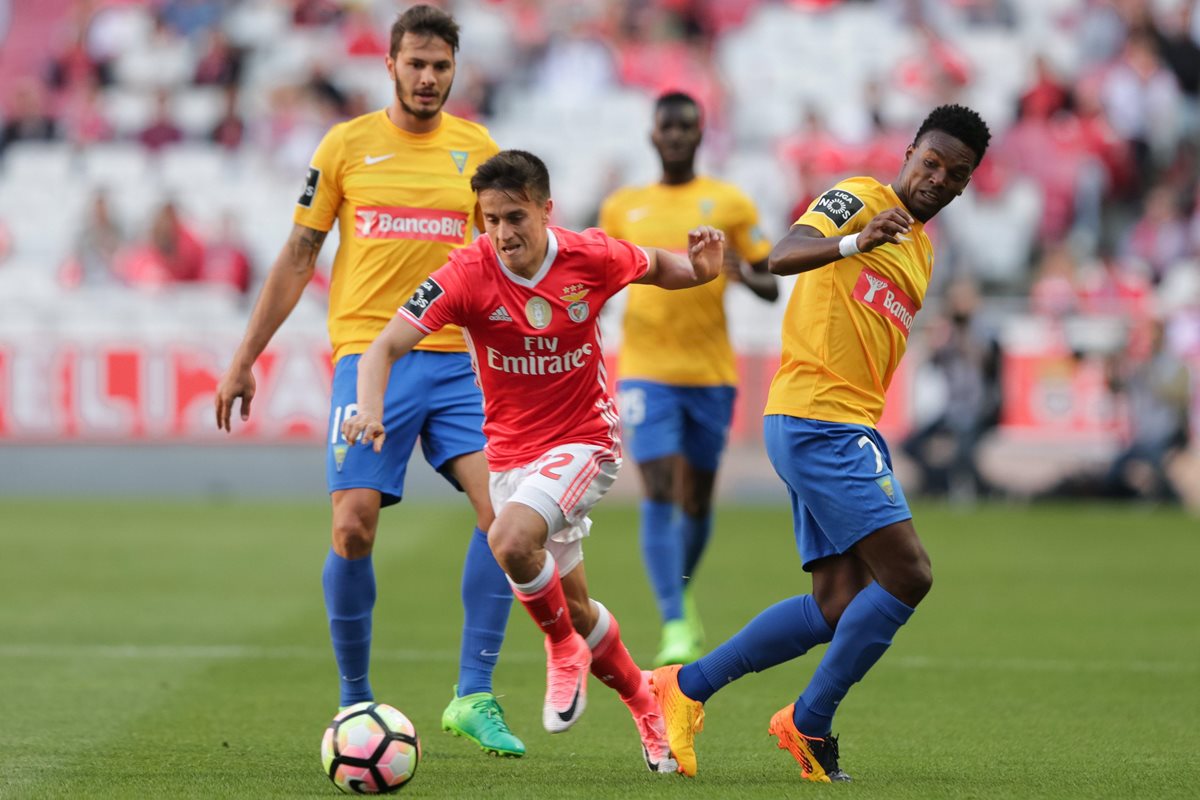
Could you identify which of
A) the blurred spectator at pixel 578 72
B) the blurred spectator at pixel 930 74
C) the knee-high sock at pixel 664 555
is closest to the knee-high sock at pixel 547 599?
the knee-high sock at pixel 664 555

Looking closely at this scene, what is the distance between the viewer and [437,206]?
22.6ft

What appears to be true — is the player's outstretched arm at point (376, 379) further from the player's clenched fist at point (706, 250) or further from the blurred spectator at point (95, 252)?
the blurred spectator at point (95, 252)

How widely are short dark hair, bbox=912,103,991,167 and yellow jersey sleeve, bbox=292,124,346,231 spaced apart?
222cm

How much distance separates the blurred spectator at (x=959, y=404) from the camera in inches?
654

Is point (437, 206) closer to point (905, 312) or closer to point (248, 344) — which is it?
point (248, 344)

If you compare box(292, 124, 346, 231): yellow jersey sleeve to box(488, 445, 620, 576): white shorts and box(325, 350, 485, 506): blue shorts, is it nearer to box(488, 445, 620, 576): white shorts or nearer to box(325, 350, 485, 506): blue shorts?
box(325, 350, 485, 506): blue shorts

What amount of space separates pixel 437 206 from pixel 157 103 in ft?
53.5

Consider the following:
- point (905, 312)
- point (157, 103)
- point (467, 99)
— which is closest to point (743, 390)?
point (467, 99)

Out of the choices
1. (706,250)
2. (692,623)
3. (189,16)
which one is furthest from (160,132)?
(706,250)

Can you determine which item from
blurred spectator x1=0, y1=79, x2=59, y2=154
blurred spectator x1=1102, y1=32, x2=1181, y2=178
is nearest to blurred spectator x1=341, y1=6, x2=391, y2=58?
blurred spectator x1=0, y1=79, x2=59, y2=154

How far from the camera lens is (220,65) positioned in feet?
74.2

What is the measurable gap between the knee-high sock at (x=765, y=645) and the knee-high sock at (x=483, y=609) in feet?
2.77

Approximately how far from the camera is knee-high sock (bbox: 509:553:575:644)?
6020 millimetres

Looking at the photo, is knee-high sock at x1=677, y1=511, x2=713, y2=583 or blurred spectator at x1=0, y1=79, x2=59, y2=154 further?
blurred spectator at x1=0, y1=79, x2=59, y2=154
